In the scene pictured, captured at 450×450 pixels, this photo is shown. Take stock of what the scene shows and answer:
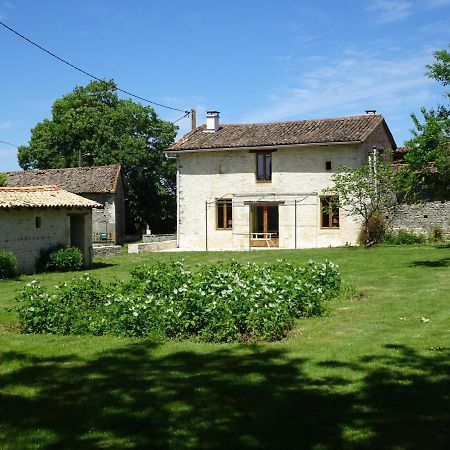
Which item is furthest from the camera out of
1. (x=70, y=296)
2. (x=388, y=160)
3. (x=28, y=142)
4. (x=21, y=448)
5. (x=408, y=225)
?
(x=28, y=142)

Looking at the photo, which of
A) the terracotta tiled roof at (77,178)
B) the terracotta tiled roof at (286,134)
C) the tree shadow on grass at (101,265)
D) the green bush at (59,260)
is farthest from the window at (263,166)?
the green bush at (59,260)

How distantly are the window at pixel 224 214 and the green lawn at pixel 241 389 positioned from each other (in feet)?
70.8

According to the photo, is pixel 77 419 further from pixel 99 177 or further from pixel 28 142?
pixel 28 142

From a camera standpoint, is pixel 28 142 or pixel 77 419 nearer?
pixel 77 419

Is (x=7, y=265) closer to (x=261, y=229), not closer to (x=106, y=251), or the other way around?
(x=106, y=251)

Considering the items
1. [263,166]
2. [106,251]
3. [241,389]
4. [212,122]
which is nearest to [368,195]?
[263,166]

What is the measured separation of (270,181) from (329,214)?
135 inches

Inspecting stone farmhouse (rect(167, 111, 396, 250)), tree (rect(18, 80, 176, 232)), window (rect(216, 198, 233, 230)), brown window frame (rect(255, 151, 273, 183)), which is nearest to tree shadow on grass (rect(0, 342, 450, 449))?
stone farmhouse (rect(167, 111, 396, 250))

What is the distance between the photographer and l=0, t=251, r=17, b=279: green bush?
1866cm

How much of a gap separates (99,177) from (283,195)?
14.2 m

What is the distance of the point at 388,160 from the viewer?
33.6m

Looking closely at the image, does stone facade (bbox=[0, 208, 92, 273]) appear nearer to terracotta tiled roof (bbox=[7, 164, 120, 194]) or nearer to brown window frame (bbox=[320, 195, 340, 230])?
brown window frame (bbox=[320, 195, 340, 230])

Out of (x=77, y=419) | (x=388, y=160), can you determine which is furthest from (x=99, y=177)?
(x=77, y=419)

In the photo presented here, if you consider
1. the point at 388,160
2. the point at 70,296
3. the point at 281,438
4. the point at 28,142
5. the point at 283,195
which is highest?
the point at 28,142
